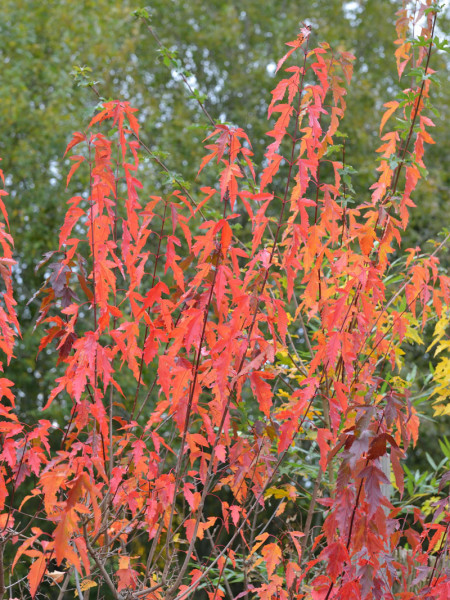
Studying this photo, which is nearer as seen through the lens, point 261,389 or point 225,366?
point 225,366

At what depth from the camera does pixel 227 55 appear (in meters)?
9.33

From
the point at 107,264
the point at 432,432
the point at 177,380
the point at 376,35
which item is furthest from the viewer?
the point at 376,35

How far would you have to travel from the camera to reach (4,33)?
771cm

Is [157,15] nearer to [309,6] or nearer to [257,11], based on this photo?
[257,11]

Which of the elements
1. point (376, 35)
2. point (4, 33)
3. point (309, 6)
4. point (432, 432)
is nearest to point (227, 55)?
point (309, 6)

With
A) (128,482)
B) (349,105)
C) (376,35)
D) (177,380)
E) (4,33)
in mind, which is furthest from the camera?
(376,35)

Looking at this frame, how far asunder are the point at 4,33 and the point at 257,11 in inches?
140

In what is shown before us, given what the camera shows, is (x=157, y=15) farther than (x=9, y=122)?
Yes

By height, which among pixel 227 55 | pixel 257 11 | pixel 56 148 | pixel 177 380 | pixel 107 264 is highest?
pixel 257 11

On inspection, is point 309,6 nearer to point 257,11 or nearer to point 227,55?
point 257,11

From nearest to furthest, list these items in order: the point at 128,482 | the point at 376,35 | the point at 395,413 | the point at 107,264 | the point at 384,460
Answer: the point at 395,413
the point at 107,264
the point at 128,482
the point at 384,460
the point at 376,35

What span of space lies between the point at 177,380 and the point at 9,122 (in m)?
6.40

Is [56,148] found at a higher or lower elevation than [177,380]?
higher

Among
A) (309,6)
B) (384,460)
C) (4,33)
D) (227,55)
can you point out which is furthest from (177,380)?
(309,6)
